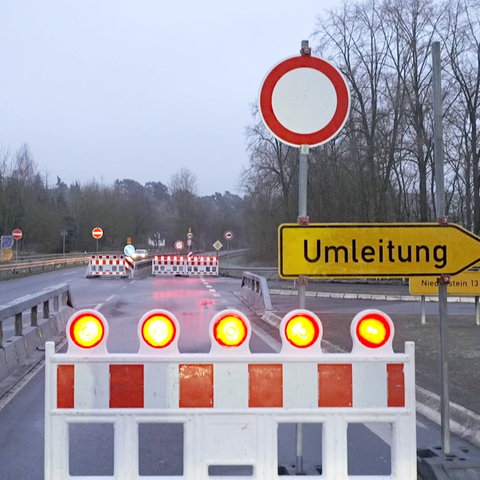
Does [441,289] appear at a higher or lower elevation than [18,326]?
higher

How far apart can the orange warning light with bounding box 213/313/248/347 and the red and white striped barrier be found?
33.2m

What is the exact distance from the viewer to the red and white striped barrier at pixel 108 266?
119 feet

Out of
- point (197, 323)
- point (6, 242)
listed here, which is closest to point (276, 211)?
point (6, 242)

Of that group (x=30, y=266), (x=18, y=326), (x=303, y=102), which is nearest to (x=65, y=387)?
(x=303, y=102)

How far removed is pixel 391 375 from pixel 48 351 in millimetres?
2073

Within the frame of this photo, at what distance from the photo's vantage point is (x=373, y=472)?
4.61 meters

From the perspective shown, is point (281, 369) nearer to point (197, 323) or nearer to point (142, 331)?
point (142, 331)

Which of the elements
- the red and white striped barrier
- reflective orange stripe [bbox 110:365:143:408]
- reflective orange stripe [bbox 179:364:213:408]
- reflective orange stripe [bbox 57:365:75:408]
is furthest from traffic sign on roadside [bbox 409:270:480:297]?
the red and white striped barrier

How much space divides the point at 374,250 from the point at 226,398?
1.44 meters

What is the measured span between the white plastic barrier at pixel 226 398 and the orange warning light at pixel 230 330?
42mm

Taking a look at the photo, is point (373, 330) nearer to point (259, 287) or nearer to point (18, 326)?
point (18, 326)

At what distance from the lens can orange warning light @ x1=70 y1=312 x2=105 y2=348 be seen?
374 centimetres

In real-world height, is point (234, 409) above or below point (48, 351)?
below

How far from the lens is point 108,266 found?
1442 inches
